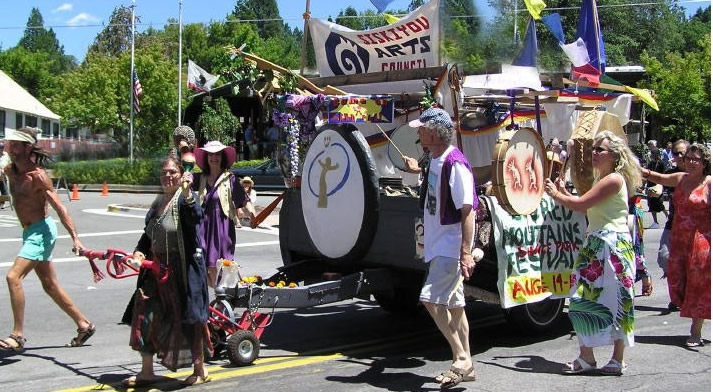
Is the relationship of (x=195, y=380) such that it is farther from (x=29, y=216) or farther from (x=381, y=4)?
(x=381, y=4)

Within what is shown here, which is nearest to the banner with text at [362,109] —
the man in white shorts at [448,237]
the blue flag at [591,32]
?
the man in white shorts at [448,237]

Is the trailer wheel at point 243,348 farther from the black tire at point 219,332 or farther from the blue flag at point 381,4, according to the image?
the blue flag at point 381,4

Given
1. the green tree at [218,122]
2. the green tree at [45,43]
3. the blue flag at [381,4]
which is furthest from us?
the green tree at [45,43]

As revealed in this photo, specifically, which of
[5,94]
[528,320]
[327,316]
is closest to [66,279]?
[327,316]

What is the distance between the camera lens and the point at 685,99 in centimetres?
3541

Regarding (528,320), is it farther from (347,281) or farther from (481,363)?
(347,281)

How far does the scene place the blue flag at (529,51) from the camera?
9040 millimetres

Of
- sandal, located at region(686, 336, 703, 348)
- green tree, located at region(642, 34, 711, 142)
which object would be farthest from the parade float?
green tree, located at region(642, 34, 711, 142)

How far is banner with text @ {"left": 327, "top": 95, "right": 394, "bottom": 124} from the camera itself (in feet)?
23.1

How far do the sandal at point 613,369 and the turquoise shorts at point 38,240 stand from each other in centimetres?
437

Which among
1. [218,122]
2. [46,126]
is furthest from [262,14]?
[218,122]

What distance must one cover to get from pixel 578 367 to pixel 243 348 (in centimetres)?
246

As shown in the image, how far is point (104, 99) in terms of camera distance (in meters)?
40.3

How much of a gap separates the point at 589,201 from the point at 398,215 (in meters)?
1.51
